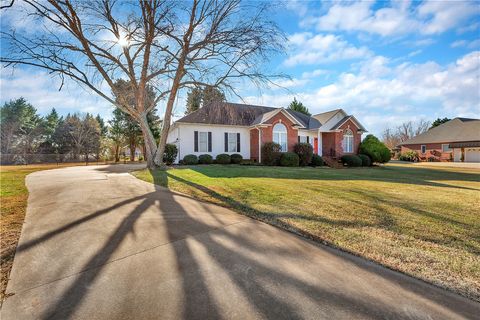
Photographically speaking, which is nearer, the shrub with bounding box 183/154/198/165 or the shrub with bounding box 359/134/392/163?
the shrub with bounding box 183/154/198/165

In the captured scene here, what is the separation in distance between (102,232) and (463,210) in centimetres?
799

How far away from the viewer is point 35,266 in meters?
2.87

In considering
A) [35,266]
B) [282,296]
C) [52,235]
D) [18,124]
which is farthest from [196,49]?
[18,124]

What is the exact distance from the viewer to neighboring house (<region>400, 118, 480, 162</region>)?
109 feet

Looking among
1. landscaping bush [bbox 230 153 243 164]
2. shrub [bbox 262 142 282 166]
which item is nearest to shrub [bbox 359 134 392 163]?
shrub [bbox 262 142 282 166]

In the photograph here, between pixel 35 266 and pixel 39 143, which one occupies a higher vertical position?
pixel 39 143

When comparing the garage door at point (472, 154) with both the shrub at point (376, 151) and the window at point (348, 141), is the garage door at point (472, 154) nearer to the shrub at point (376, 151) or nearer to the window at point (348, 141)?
the shrub at point (376, 151)

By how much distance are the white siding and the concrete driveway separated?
14.7 meters

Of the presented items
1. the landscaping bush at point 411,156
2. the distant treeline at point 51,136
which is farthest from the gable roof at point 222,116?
the landscaping bush at point 411,156

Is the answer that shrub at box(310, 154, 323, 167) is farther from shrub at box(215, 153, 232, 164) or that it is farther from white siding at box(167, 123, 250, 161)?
shrub at box(215, 153, 232, 164)

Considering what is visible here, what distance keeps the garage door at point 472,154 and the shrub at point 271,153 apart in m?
33.1

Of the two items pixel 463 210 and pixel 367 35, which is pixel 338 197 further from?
pixel 367 35

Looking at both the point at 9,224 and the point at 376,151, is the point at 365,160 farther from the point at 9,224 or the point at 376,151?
the point at 9,224

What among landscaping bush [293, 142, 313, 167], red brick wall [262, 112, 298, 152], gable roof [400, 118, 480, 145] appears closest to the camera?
red brick wall [262, 112, 298, 152]
